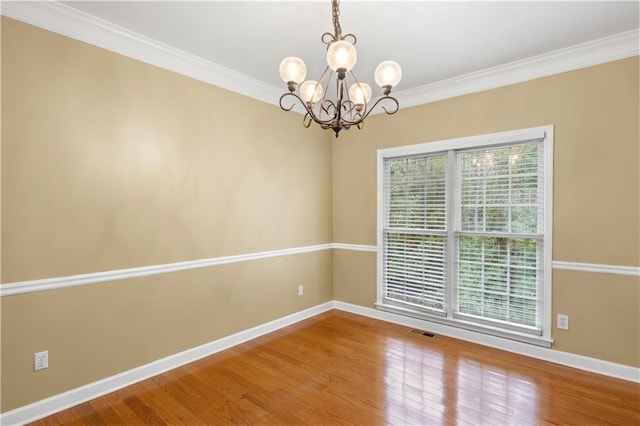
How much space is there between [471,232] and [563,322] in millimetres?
1106

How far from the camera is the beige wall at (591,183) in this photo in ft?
8.88

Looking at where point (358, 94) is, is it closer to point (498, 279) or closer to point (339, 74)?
point (339, 74)

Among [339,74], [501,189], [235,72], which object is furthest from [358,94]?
[501,189]

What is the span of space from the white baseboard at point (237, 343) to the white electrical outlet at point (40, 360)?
9.1 inches

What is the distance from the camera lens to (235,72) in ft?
11.0

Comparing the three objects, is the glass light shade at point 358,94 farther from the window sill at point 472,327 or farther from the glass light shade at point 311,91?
the window sill at point 472,327

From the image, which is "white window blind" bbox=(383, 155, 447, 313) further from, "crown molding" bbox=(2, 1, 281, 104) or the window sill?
"crown molding" bbox=(2, 1, 281, 104)

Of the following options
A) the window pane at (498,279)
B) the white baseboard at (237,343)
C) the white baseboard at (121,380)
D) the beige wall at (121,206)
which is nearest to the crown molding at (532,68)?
the window pane at (498,279)

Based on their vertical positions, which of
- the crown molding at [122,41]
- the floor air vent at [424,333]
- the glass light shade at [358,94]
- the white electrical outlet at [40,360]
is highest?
the crown molding at [122,41]

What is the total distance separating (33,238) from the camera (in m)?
2.22

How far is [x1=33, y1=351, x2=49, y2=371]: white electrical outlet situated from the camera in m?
2.23

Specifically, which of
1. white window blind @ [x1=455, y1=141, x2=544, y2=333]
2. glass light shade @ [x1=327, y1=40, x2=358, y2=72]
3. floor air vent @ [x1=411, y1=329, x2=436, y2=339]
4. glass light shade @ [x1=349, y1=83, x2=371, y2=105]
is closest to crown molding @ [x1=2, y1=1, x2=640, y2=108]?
white window blind @ [x1=455, y1=141, x2=544, y2=333]

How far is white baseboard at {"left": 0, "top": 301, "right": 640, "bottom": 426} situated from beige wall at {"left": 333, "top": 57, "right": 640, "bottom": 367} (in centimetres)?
10

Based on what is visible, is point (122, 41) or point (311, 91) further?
point (122, 41)
